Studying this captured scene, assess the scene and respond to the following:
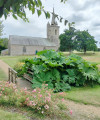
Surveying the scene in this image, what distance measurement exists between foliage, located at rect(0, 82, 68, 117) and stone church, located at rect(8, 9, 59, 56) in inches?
1553

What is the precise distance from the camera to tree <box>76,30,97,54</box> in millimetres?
38469

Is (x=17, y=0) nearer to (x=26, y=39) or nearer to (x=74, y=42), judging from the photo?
(x=74, y=42)

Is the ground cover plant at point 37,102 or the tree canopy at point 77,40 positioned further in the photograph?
the tree canopy at point 77,40

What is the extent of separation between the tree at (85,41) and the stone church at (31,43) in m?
11.4

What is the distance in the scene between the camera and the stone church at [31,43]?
42719 millimetres

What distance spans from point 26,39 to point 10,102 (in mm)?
43528

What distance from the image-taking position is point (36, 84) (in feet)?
20.2

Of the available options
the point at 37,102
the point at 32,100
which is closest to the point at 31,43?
the point at 32,100

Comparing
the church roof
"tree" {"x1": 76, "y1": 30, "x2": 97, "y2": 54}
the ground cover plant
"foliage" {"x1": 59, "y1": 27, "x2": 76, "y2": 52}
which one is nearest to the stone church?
the church roof

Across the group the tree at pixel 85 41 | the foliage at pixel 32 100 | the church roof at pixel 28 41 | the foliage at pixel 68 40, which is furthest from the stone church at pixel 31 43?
the foliage at pixel 32 100

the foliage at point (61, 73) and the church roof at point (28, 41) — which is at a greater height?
the church roof at point (28, 41)

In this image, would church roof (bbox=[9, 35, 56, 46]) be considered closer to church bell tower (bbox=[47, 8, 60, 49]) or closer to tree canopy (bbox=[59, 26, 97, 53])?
church bell tower (bbox=[47, 8, 60, 49])

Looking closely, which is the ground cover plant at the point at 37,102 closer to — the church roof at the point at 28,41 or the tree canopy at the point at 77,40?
the tree canopy at the point at 77,40

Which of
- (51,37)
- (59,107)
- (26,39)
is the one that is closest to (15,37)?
(26,39)
